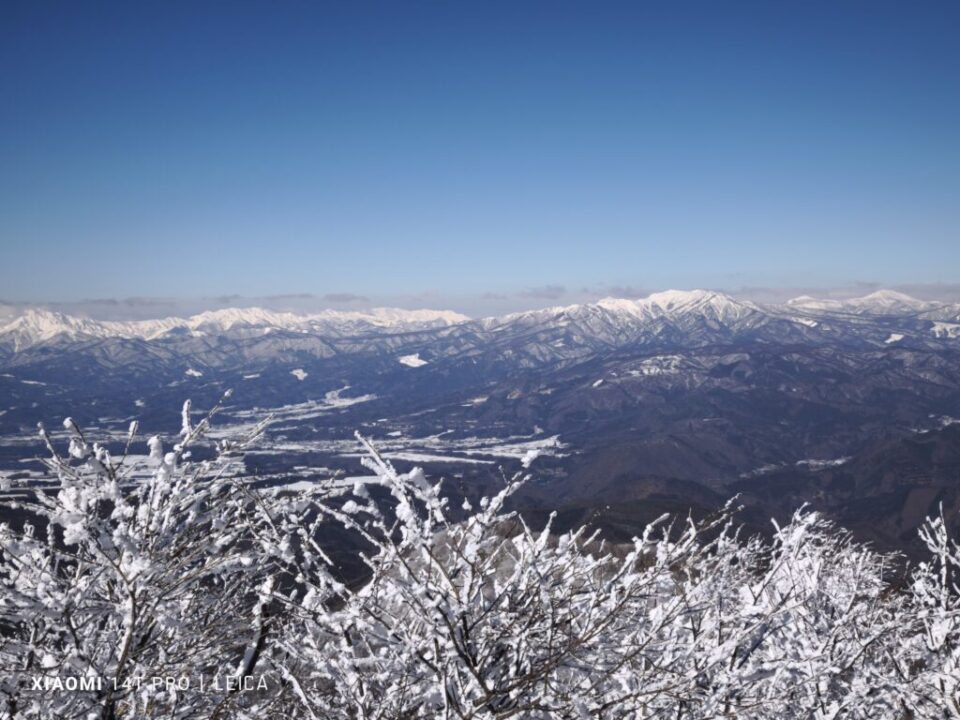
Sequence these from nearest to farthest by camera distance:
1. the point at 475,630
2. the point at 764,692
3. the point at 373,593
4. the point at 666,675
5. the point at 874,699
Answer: the point at 373,593 < the point at 475,630 < the point at 666,675 < the point at 764,692 < the point at 874,699

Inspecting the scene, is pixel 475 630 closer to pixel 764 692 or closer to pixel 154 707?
pixel 154 707

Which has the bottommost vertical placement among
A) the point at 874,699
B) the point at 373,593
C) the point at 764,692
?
the point at 874,699

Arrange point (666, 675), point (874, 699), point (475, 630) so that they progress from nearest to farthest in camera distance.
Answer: point (475, 630), point (666, 675), point (874, 699)

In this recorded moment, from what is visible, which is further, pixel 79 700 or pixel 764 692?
pixel 764 692

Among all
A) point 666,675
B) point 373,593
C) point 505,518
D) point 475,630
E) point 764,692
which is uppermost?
point 505,518

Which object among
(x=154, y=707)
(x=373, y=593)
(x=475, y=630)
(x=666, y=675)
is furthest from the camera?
(x=666, y=675)

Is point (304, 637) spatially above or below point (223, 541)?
below

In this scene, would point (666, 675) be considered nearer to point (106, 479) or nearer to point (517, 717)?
point (517, 717)

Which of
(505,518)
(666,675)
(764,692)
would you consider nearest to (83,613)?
(505,518)

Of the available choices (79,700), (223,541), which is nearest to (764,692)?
(223,541)
